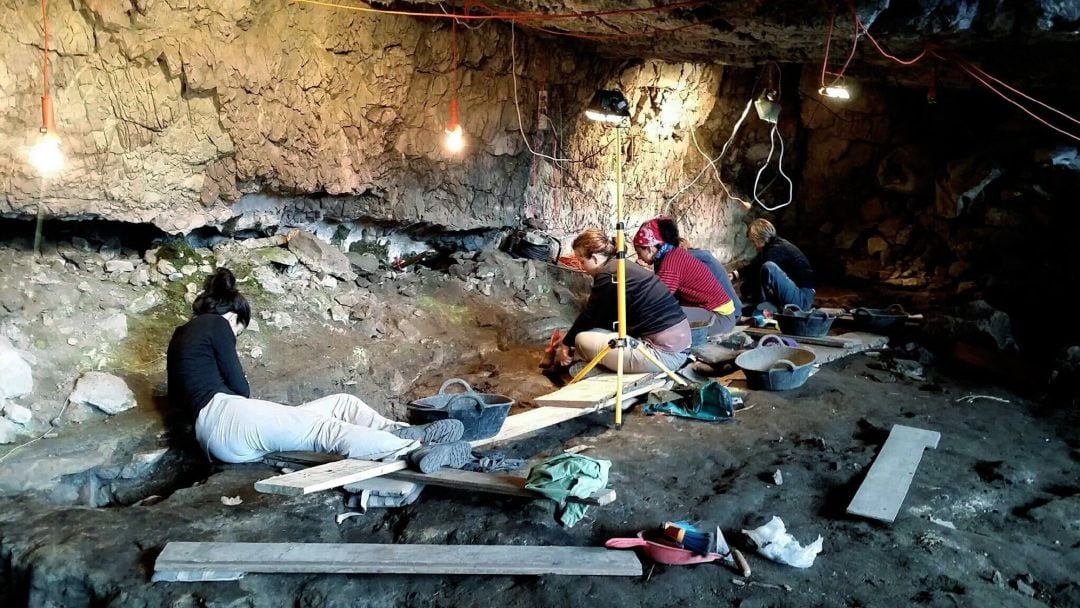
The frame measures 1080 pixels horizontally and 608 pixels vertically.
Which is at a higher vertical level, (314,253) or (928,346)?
(314,253)

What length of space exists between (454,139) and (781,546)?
5223mm

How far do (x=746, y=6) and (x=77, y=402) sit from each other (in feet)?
19.3

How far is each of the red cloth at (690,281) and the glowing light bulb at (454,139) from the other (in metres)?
2.45

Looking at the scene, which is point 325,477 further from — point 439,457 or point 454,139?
point 454,139

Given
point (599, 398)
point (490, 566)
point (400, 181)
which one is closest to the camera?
point (490, 566)

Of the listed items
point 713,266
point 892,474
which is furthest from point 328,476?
point 713,266

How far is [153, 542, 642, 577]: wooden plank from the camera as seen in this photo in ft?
9.82

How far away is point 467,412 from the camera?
418 centimetres

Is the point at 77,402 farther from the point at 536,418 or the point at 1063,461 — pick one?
the point at 1063,461

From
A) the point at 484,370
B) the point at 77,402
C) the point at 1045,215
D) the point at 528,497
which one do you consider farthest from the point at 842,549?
the point at 1045,215

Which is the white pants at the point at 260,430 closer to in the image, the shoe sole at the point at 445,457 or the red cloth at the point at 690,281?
the shoe sole at the point at 445,457

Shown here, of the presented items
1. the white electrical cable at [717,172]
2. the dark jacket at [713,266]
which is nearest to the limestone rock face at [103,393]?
the dark jacket at [713,266]

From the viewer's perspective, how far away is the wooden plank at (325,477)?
3574mm

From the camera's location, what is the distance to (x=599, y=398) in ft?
16.5
